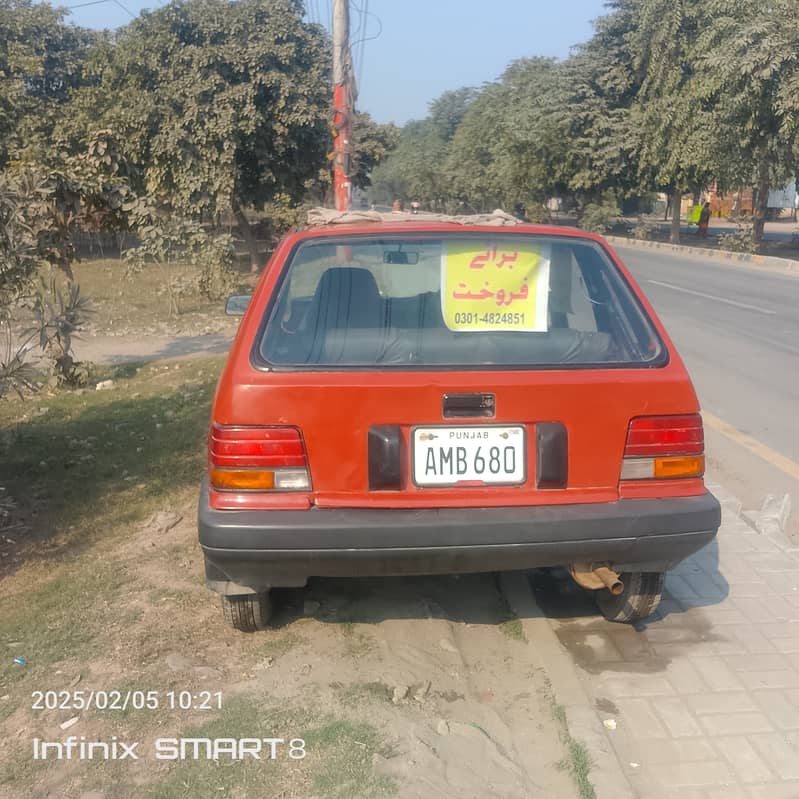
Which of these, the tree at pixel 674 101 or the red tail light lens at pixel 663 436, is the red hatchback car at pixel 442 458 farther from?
the tree at pixel 674 101

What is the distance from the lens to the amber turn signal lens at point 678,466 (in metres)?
3.11

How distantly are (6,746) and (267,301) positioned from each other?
172cm

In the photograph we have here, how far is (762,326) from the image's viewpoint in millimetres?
12055

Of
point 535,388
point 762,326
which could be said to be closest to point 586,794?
point 535,388

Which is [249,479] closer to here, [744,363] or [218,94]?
[744,363]

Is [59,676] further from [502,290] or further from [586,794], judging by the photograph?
[502,290]

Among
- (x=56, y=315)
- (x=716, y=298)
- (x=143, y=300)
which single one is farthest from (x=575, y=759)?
(x=143, y=300)

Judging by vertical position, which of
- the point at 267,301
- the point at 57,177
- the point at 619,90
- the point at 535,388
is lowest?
the point at 535,388

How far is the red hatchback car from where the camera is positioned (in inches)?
116

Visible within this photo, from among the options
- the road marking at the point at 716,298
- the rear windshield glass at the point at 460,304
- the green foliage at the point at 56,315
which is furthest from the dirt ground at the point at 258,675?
the road marking at the point at 716,298

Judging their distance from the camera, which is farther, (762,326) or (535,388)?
(762,326)

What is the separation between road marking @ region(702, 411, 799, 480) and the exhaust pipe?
2.80 metres

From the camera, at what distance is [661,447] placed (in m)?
Result: 3.10

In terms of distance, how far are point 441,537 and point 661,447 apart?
841 mm
